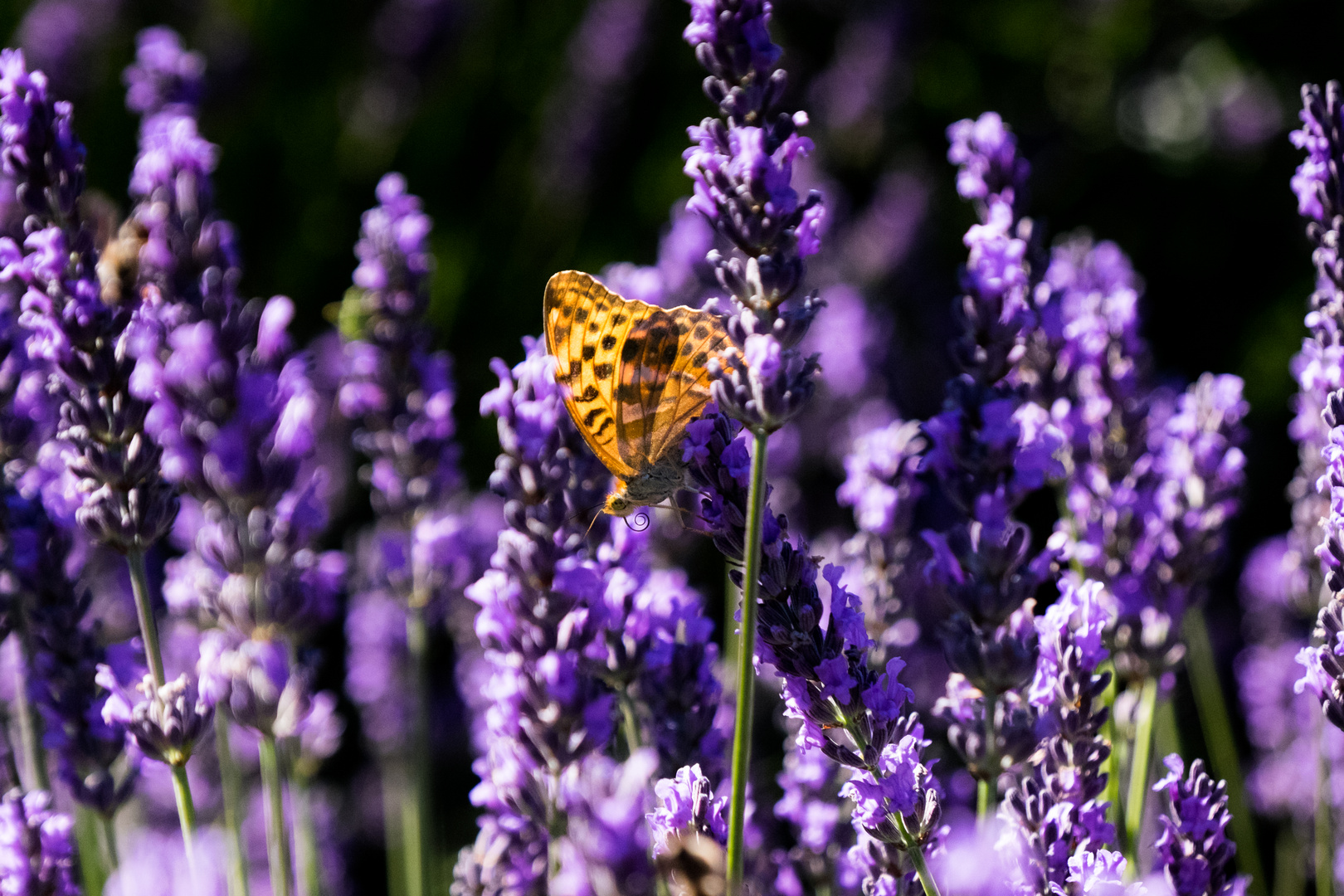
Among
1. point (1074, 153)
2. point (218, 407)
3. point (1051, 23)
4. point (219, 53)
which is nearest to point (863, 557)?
point (218, 407)

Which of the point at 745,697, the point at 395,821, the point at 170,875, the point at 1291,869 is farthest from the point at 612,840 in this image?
the point at 395,821

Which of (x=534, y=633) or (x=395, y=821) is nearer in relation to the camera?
(x=534, y=633)

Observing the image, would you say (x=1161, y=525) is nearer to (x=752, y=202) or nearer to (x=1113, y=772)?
(x=1113, y=772)

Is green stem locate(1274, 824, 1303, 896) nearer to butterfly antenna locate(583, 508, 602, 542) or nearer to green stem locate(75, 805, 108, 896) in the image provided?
butterfly antenna locate(583, 508, 602, 542)

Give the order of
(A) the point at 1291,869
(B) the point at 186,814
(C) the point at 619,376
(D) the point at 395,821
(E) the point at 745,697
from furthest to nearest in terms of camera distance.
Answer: (D) the point at 395,821 < (A) the point at 1291,869 < (C) the point at 619,376 < (B) the point at 186,814 < (E) the point at 745,697

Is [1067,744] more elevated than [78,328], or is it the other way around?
[78,328]

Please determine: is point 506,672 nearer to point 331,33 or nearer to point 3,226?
point 3,226

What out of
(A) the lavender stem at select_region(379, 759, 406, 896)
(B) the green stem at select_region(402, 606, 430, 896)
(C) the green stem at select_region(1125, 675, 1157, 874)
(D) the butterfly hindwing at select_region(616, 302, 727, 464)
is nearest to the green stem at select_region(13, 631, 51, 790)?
(B) the green stem at select_region(402, 606, 430, 896)
